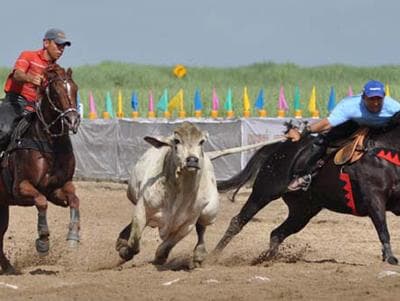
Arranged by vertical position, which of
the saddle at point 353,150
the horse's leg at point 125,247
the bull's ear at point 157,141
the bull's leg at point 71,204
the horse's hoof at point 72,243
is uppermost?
the bull's ear at point 157,141

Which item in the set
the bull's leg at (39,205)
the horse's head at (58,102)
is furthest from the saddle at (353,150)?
the bull's leg at (39,205)

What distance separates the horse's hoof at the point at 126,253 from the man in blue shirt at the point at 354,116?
7.18 feet

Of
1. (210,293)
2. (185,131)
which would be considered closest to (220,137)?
(185,131)

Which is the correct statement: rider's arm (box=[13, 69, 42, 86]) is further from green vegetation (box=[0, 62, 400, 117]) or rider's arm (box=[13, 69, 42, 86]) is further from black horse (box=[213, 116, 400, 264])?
green vegetation (box=[0, 62, 400, 117])

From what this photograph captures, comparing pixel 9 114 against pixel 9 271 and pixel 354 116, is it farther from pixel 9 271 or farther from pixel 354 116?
pixel 354 116

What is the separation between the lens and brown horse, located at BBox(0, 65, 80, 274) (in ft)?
38.6

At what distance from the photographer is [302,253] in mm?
13836

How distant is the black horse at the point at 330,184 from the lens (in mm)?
12656

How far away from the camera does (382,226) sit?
40.8 feet

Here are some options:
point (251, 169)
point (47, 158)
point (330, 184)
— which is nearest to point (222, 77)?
point (251, 169)

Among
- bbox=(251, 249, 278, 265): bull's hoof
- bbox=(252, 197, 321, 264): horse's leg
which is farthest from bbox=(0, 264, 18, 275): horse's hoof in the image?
bbox=(252, 197, 321, 264): horse's leg

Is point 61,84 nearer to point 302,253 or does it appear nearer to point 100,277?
point 100,277

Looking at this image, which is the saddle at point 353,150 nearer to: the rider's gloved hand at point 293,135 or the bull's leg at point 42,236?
the rider's gloved hand at point 293,135

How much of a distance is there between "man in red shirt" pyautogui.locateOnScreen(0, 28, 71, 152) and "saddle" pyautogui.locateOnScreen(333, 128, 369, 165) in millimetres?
3200
